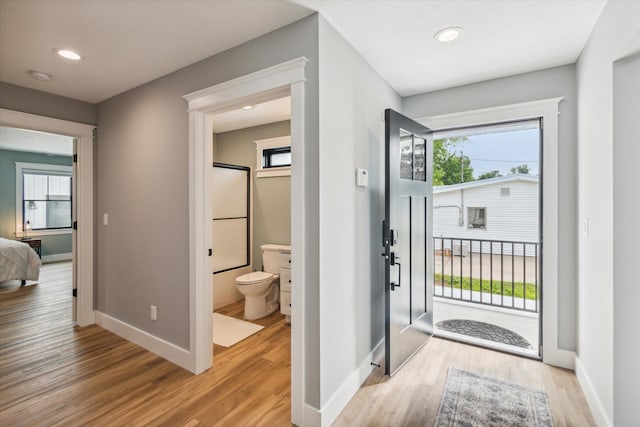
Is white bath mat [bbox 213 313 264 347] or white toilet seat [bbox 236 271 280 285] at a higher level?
white toilet seat [bbox 236 271 280 285]

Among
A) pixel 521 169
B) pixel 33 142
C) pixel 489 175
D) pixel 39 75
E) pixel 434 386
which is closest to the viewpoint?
pixel 434 386

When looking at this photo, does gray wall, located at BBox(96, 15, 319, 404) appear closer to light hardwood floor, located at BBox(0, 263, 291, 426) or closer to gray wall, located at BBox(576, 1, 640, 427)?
light hardwood floor, located at BBox(0, 263, 291, 426)

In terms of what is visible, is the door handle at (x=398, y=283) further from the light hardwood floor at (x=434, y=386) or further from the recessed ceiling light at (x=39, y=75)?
the recessed ceiling light at (x=39, y=75)

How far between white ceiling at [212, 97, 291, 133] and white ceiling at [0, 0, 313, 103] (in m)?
1.25

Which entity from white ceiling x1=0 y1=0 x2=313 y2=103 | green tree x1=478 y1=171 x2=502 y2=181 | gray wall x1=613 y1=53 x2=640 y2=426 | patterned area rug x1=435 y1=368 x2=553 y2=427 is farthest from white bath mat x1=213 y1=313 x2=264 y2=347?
green tree x1=478 y1=171 x2=502 y2=181

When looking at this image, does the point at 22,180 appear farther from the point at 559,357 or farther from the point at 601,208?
the point at 559,357

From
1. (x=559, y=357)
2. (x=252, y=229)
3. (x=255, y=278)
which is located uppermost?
(x=252, y=229)

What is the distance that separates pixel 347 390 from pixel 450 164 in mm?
5704

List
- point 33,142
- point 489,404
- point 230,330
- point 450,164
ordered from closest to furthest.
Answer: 1. point 489,404
2. point 230,330
3. point 33,142
4. point 450,164

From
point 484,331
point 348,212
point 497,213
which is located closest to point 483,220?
point 497,213

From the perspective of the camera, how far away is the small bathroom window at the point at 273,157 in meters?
4.18

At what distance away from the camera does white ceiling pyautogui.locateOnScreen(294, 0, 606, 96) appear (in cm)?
174

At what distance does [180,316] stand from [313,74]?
2.17 meters

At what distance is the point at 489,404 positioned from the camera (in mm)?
2031
